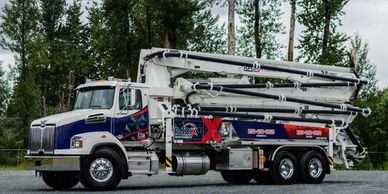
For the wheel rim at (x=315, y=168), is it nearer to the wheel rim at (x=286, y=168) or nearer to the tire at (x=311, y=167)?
the tire at (x=311, y=167)

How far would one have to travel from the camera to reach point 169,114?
20.2m

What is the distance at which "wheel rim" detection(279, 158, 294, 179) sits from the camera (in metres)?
22.2

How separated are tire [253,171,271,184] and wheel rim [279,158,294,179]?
1.54ft

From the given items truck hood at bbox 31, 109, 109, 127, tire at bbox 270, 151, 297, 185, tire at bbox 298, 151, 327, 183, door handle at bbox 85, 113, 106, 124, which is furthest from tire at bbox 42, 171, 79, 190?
tire at bbox 298, 151, 327, 183

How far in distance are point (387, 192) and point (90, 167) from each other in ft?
24.3

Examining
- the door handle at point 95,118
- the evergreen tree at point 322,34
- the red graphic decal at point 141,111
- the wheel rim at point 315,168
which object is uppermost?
the evergreen tree at point 322,34

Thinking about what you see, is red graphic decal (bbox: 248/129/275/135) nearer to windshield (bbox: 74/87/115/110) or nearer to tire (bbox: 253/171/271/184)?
tire (bbox: 253/171/271/184)

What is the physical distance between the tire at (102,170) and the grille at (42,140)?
40.0 inches

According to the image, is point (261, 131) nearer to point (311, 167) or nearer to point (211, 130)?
point (211, 130)

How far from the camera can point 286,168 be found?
73.6 feet

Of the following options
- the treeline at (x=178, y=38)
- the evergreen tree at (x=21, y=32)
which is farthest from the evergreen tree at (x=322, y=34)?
the evergreen tree at (x=21, y=32)

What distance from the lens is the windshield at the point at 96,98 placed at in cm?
1972

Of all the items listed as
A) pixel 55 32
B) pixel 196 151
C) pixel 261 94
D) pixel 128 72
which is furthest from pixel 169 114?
pixel 55 32

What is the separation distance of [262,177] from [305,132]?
1.95m
